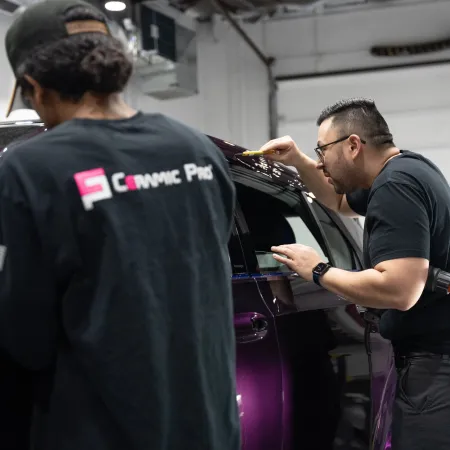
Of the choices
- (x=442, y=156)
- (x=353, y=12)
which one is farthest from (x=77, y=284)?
(x=353, y=12)

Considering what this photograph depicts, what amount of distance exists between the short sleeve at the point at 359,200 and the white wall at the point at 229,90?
240 inches

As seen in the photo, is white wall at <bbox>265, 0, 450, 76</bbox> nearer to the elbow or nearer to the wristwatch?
the wristwatch

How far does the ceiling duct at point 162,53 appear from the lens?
643cm

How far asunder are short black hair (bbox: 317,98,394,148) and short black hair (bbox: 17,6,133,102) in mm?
1158

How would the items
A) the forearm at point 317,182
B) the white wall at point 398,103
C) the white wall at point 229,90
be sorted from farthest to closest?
the white wall at point 229,90 → the white wall at point 398,103 → the forearm at point 317,182

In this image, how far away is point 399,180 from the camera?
190 cm

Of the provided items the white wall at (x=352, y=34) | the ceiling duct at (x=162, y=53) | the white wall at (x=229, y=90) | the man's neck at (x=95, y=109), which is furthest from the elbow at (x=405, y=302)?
the white wall at (x=352, y=34)

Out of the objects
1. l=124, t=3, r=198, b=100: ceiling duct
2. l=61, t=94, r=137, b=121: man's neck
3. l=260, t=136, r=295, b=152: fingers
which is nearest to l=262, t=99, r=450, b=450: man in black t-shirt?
l=260, t=136, r=295, b=152: fingers

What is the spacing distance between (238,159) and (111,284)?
4.50 ft

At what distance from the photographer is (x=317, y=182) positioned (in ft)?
8.66

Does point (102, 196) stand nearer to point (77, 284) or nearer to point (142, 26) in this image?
point (77, 284)

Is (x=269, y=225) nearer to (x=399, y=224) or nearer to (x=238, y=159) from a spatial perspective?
(x=238, y=159)

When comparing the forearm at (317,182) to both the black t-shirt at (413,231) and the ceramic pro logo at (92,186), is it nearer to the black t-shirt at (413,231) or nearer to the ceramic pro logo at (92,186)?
the black t-shirt at (413,231)

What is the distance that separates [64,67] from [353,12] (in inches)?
318
